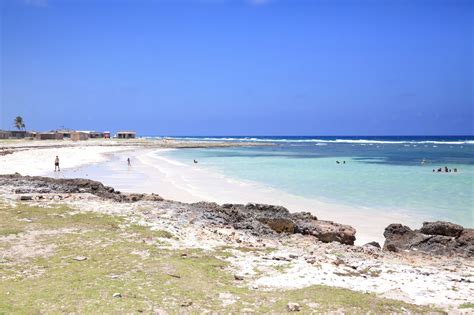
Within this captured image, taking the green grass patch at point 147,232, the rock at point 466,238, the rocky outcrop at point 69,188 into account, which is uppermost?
the rocky outcrop at point 69,188

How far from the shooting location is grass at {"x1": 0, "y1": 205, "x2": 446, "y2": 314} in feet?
20.3

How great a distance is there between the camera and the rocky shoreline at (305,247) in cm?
736

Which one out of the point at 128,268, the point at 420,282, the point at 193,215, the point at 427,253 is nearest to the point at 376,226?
the point at 427,253

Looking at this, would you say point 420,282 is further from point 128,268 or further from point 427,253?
point 128,268

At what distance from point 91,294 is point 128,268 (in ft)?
4.29

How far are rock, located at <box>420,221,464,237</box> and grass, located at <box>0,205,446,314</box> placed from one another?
6.06 metres

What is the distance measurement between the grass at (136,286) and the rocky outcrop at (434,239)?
4.48m

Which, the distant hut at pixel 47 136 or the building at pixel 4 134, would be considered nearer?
the distant hut at pixel 47 136

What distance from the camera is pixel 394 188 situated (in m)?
26.5

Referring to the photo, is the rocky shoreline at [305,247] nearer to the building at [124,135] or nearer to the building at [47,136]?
the building at [47,136]

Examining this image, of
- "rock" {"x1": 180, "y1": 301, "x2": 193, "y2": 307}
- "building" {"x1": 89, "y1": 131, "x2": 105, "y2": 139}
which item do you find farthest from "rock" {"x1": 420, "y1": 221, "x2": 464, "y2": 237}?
"building" {"x1": 89, "y1": 131, "x2": 105, "y2": 139}

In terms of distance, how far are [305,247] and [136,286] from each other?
4.37 m

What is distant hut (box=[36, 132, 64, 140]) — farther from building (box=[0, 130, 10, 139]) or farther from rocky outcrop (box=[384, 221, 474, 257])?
rocky outcrop (box=[384, 221, 474, 257])

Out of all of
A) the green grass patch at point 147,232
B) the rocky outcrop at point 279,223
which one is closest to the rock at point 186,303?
the green grass patch at point 147,232
